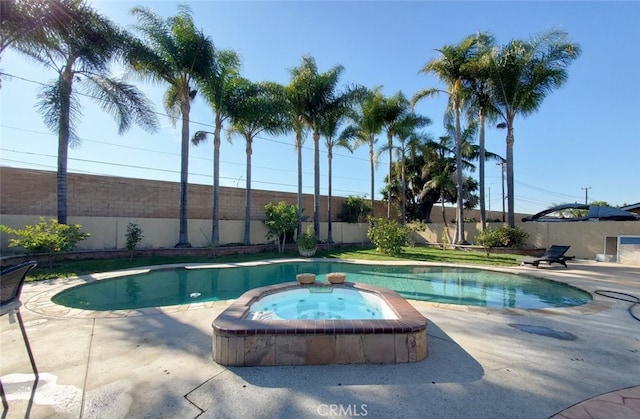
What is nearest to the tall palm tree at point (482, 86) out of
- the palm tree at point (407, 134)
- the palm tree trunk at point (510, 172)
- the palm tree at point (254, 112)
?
the palm tree trunk at point (510, 172)

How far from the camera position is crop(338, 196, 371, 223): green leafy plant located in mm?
21562

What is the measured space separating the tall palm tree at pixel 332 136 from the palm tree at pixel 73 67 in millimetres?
9655

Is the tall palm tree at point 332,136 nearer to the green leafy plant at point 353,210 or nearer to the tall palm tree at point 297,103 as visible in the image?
the tall palm tree at point 297,103

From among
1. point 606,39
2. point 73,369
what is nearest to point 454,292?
point 73,369

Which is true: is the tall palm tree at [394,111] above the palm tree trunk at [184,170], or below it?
above

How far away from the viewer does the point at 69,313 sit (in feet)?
16.4

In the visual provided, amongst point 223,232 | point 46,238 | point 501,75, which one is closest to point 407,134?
point 501,75

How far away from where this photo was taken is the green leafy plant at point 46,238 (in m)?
9.21

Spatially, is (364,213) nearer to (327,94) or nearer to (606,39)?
(327,94)

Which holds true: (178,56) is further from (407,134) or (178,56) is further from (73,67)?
(407,134)

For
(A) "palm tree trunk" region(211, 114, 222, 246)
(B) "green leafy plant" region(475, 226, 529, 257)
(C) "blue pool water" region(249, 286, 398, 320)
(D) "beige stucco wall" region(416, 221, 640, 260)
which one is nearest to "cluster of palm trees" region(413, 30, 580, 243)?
(B) "green leafy plant" region(475, 226, 529, 257)

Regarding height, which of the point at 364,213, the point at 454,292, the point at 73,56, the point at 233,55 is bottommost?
the point at 454,292

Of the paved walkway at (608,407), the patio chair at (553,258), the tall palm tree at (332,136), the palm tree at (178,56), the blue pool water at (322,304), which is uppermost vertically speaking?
the palm tree at (178,56)

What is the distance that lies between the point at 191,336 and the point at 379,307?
290 centimetres
